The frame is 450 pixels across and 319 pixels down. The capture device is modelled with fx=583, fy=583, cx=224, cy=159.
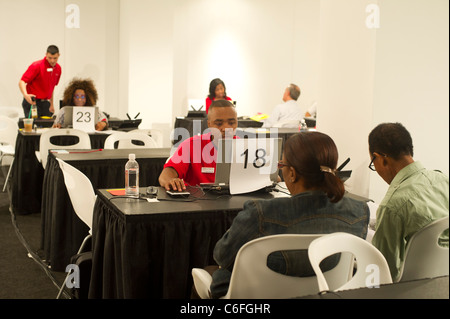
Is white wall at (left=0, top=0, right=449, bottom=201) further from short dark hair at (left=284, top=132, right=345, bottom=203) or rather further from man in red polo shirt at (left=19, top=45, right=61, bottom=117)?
short dark hair at (left=284, top=132, right=345, bottom=203)

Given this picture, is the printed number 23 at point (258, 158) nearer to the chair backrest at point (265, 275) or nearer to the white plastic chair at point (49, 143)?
the chair backrest at point (265, 275)

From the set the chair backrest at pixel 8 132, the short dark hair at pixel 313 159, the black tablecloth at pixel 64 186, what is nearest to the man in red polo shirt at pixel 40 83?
the chair backrest at pixel 8 132

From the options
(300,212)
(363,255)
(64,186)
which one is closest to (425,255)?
(363,255)

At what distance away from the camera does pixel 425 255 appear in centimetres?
187

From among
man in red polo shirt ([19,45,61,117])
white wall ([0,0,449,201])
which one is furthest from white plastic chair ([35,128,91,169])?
man in red polo shirt ([19,45,61,117])

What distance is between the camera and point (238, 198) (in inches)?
115

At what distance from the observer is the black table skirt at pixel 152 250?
99.0 inches

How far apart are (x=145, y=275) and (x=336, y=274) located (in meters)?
0.94

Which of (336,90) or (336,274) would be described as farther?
(336,90)

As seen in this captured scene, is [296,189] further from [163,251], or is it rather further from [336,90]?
[336,90]

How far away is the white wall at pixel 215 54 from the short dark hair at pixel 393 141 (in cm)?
85

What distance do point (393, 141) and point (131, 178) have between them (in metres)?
1.36

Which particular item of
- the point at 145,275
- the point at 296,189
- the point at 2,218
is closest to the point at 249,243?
the point at 296,189

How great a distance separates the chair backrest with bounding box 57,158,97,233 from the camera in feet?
10.2
